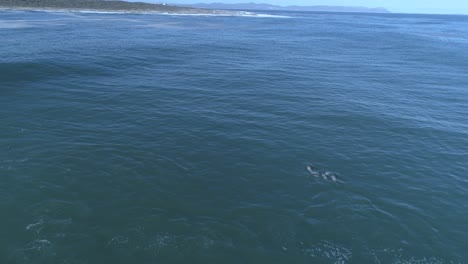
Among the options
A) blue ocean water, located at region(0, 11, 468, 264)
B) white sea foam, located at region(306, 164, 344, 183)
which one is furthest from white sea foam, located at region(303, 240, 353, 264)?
white sea foam, located at region(306, 164, 344, 183)

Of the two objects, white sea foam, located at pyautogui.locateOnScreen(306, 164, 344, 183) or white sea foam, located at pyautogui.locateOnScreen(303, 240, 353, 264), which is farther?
white sea foam, located at pyautogui.locateOnScreen(306, 164, 344, 183)

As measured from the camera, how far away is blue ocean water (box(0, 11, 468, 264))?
1221 inches

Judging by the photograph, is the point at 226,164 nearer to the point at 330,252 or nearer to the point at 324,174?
the point at 324,174

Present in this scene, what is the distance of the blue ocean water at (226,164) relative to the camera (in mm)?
31016

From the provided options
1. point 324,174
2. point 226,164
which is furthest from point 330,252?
point 226,164

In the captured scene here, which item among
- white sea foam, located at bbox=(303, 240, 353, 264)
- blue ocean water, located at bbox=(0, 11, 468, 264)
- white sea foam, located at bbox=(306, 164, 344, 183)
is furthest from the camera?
white sea foam, located at bbox=(306, 164, 344, 183)

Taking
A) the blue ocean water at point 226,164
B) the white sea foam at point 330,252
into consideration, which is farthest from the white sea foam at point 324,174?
the white sea foam at point 330,252

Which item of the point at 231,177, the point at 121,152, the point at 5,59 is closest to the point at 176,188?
the point at 231,177

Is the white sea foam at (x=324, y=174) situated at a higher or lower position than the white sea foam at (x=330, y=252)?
higher

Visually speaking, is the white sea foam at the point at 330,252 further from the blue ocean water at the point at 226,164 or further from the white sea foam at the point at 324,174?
the white sea foam at the point at 324,174

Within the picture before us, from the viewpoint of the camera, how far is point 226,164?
145ft

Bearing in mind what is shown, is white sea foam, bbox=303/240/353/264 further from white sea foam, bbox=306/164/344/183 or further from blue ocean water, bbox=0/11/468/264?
white sea foam, bbox=306/164/344/183

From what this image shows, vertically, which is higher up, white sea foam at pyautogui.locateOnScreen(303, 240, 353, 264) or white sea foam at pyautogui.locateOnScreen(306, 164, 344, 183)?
white sea foam at pyautogui.locateOnScreen(306, 164, 344, 183)

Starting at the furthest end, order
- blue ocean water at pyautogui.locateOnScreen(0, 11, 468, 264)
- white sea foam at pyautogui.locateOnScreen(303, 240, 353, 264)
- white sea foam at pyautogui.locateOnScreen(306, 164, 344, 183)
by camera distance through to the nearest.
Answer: white sea foam at pyautogui.locateOnScreen(306, 164, 344, 183) < blue ocean water at pyautogui.locateOnScreen(0, 11, 468, 264) < white sea foam at pyautogui.locateOnScreen(303, 240, 353, 264)
